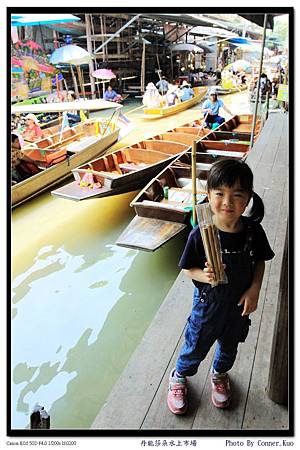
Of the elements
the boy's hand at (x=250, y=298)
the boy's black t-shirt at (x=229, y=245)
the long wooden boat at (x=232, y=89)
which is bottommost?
the boy's hand at (x=250, y=298)

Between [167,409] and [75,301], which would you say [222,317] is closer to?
[167,409]

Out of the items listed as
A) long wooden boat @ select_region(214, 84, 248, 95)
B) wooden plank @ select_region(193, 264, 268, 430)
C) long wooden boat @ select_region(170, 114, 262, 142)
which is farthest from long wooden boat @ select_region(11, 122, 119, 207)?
long wooden boat @ select_region(214, 84, 248, 95)

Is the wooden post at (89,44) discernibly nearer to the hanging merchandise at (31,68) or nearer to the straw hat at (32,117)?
the hanging merchandise at (31,68)

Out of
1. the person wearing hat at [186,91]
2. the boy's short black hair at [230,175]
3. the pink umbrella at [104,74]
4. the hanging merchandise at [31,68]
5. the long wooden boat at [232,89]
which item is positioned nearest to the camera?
the boy's short black hair at [230,175]

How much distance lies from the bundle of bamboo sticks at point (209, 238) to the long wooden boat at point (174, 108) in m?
4.90

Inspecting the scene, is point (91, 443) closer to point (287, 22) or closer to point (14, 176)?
point (287, 22)

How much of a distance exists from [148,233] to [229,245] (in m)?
1.49

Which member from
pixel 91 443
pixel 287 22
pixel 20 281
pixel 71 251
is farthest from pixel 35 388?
pixel 287 22

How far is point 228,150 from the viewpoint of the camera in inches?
138

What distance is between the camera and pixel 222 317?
0.89 meters

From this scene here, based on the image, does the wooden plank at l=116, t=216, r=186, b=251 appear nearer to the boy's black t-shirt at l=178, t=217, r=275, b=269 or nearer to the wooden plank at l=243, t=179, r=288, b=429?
the wooden plank at l=243, t=179, r=288, b=429

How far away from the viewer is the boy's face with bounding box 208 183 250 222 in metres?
0.78

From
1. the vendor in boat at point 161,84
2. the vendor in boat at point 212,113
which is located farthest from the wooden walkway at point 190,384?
the vendor in boat at point 212,113

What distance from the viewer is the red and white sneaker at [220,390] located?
95 cm
